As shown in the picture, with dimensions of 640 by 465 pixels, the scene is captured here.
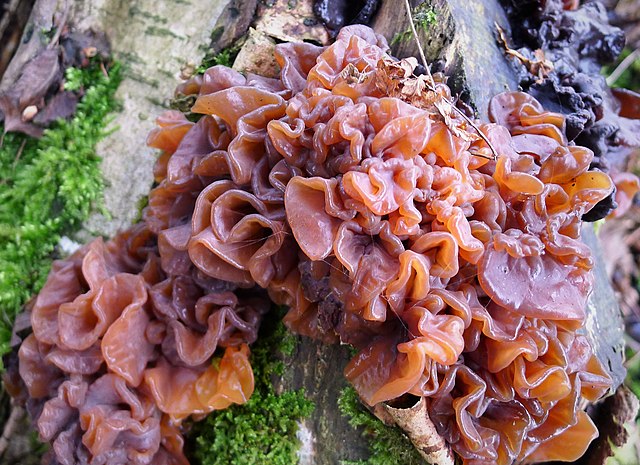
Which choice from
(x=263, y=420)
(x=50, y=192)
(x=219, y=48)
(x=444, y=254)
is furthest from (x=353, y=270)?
(x=50, y=192)

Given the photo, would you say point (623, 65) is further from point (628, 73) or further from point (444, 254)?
point (444, 254)

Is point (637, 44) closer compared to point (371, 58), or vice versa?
point (371, 58)

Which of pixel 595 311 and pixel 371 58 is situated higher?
pixel 371 58

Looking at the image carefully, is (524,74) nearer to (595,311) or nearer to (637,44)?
(595,311)

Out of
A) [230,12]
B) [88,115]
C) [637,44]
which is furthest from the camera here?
[637,44]

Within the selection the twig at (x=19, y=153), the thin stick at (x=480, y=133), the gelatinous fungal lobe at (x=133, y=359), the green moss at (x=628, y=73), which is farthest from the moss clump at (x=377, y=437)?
the green moss at (x=628, y=73)

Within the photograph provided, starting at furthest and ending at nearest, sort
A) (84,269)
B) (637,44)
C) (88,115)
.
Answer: (637,44)
(88,115)
(84,269)

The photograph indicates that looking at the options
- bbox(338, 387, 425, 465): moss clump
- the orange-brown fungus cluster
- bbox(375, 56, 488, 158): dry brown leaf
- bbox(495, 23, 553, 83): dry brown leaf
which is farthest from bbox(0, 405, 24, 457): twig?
bbox(495, 23, 553, 83): dry brown leaf

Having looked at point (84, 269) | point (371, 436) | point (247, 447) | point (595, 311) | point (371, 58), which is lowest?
point (247, 447)

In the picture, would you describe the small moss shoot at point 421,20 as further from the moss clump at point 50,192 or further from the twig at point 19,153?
the twig at point 19,153

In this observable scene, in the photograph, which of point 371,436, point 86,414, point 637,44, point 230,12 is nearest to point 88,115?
point 230,12

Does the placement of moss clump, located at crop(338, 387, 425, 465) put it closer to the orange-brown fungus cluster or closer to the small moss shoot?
the orange-brown fungus cluster
